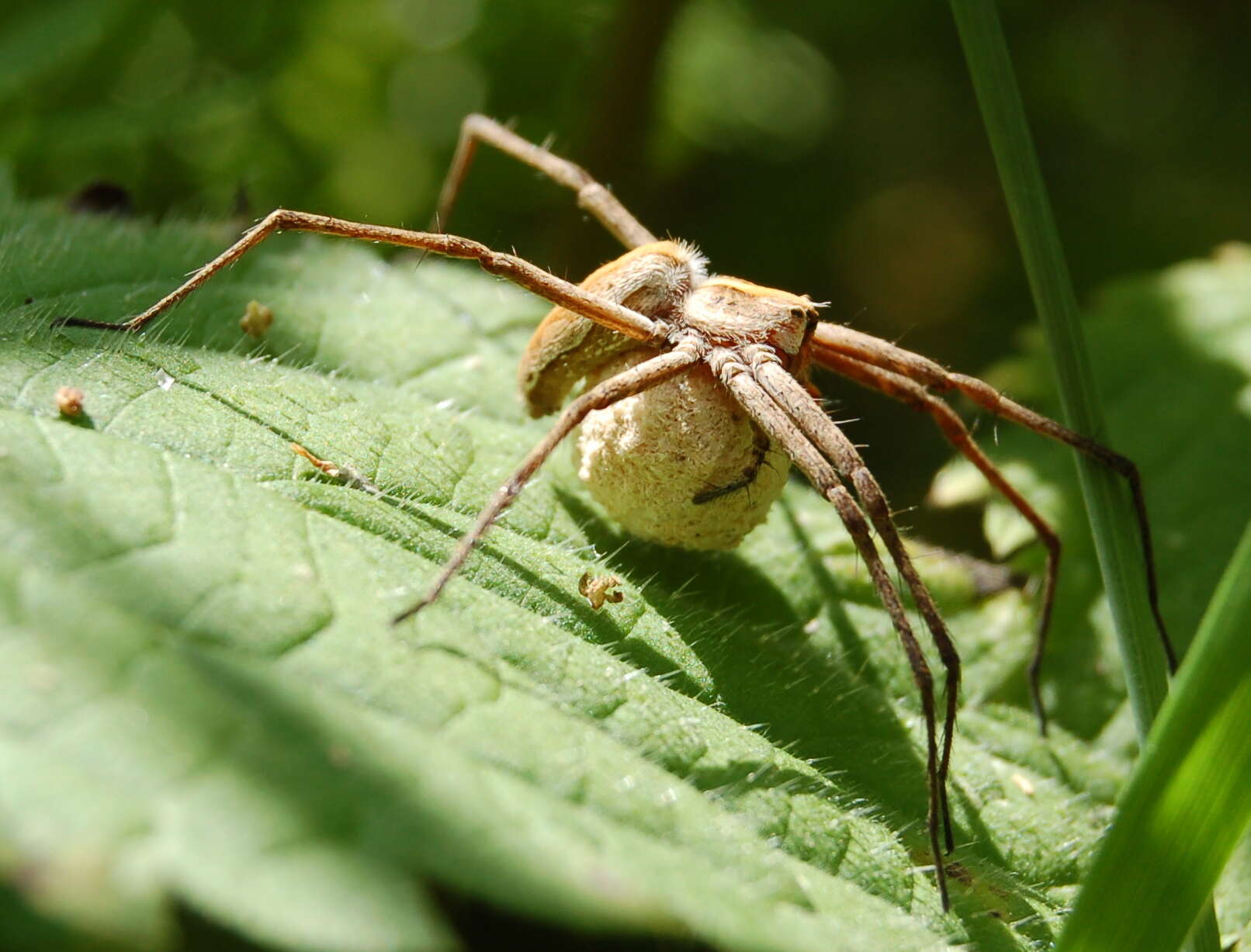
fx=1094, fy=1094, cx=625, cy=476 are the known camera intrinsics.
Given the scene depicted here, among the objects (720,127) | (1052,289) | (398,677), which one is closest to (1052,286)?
(1052,289)

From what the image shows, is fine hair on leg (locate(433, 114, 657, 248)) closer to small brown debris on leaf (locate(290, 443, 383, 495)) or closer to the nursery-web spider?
the nursery-web spider

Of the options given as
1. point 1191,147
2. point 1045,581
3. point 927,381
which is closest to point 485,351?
point 927,381

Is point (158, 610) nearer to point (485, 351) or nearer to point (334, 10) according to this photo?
point (485, 351)

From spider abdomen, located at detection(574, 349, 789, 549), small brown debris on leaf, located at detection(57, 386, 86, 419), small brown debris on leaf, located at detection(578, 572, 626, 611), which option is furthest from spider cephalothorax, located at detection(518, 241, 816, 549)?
small brown debris on leaf, located at detection(57, 386, 86, 419)

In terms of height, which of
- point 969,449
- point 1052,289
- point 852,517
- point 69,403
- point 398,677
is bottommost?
point 398,677

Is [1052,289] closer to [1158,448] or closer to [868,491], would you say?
[868,491]
